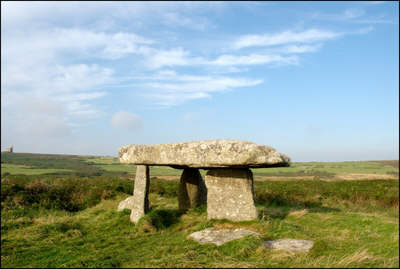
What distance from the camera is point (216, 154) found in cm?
846

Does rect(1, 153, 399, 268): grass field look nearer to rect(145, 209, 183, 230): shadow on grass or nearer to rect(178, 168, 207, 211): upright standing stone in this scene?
rect(145, 209, 183, 230): shadow on grass

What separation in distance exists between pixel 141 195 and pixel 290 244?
16.7ft

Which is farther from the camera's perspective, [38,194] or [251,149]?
[38,194]

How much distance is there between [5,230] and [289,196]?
11.1 m

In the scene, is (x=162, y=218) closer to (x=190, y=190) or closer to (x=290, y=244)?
(x=190, y=190)

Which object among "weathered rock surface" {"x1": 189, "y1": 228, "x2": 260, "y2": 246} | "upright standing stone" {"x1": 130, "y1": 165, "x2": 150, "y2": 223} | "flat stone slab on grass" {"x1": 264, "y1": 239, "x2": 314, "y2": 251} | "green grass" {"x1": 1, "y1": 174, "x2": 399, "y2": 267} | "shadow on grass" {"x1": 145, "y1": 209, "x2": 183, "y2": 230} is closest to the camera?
"green grass" {"x1": 1, "y1": 174, "x2": 399, "y2": 267}

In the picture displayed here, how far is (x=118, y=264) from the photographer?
621 centimetres

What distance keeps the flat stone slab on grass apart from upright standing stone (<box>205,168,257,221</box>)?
177cm

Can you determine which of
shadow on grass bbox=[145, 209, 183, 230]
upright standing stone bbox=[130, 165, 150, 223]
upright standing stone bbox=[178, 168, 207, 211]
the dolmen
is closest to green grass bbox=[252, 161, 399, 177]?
upright standing stone bbox=[178, 168, 207, 211]

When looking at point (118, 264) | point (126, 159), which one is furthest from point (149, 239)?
point (126, 159)

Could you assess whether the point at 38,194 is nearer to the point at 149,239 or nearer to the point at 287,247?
the point at 149,239

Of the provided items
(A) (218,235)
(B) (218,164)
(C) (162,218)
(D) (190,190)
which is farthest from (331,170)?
(A) (218,235)

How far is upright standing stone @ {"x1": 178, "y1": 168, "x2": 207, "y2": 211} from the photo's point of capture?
11.8 metres

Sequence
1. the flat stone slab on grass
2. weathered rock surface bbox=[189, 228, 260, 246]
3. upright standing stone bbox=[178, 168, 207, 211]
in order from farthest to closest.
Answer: upright standing stone bbox=[178, 168, 207, 211] < weathered rock surface bbox=[189, 228, 260, 246] < the flat stone slab on grass
